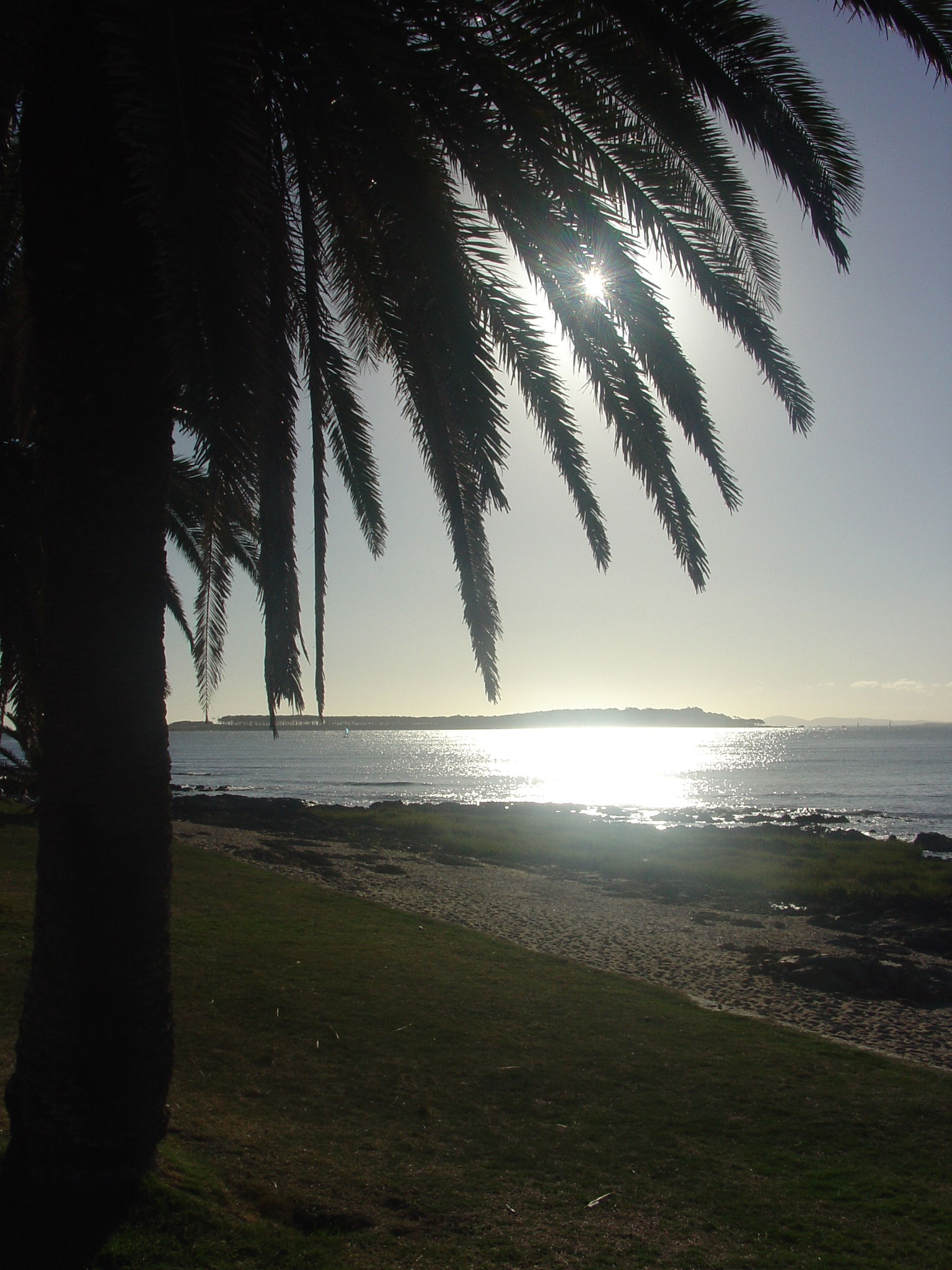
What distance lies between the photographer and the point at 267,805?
36594 mm

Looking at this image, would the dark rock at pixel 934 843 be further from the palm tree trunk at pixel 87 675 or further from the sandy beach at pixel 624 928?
the palm tree trunk at pixel 87 675

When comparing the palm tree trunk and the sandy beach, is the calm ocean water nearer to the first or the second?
the sandy beach

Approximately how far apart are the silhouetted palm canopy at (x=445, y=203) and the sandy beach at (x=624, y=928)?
22.1 ft

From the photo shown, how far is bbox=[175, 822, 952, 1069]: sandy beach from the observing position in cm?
976

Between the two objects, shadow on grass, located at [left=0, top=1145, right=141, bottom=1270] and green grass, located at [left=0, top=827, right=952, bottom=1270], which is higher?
shadow on grass, located at [left=0, top=1145, right=141, bottom=1270]

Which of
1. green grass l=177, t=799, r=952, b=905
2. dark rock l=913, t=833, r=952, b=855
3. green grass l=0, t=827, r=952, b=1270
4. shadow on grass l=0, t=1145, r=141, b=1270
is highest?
shadow on grass l=0, t=1145, r=141, b=1270

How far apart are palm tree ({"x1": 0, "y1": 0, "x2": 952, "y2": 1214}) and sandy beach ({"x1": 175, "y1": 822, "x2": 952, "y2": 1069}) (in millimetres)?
7401

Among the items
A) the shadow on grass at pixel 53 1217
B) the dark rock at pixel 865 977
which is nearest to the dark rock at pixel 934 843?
the dark rock at pixel 865 977

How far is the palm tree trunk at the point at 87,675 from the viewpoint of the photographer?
3.99m

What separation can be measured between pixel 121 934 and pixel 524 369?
4.01 meters

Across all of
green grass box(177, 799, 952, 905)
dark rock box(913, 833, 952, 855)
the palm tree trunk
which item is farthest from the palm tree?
dark rock box(913, 833, 952, 855)

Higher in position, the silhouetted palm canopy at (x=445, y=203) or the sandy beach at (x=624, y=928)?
the silhouetted palm canopy at (x=445, y=203)

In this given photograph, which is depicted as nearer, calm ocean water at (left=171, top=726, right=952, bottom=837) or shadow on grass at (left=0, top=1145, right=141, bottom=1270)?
shadow on grass at (left=0, top=1145, right=141, bottom=1270)

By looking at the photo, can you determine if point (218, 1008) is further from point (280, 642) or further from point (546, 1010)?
point (280, 642)
